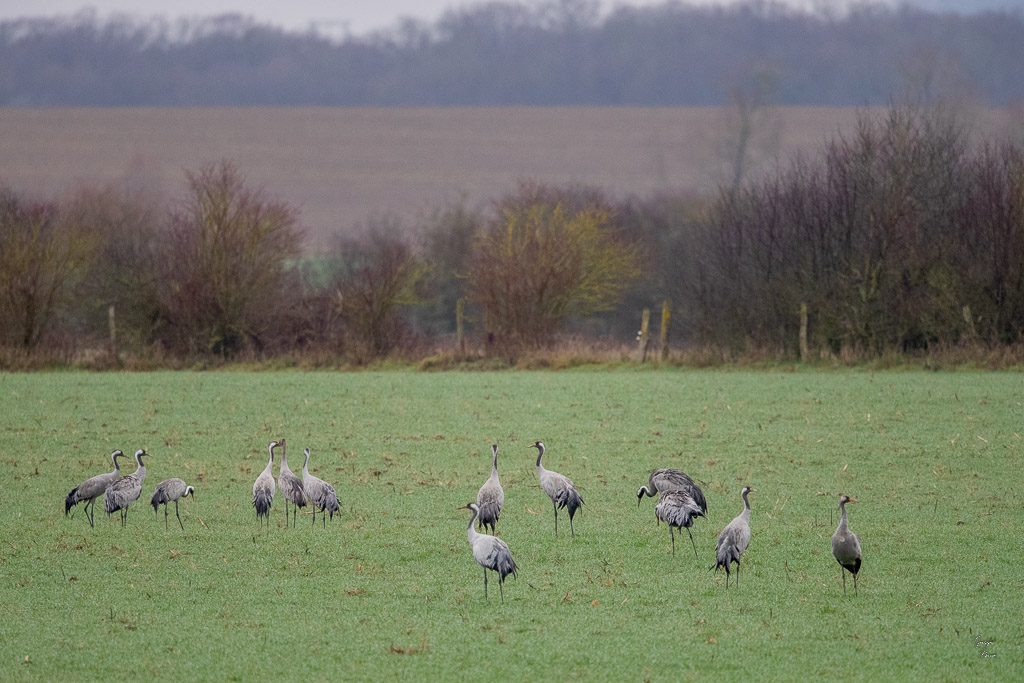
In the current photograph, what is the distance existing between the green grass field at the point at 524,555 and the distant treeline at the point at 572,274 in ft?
36.0

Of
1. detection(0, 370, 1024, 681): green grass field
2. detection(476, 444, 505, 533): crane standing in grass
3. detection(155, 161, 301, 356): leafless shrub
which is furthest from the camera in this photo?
detection(155, 161, 301, 356): leafless shrub

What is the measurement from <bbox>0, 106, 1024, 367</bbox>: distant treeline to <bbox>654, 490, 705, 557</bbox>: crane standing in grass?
762 inches

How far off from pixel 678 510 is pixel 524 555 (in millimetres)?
1531

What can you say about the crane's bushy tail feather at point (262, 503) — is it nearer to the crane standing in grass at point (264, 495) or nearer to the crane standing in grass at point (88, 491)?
the crane standing in grass at point (264, 495)

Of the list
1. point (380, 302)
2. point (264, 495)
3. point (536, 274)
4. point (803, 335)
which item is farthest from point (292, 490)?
point (536, 274)

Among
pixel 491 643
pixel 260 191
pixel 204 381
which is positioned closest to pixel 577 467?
pixel 491 643

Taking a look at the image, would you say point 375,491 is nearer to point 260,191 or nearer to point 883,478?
point 883,478

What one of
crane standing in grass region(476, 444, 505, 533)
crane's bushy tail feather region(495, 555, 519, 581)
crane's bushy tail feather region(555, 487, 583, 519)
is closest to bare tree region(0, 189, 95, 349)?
crane standing in grass region(476, 444, 505, 533)

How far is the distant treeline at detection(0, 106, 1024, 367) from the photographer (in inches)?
1125

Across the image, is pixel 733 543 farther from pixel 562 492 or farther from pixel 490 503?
pixel 490 503

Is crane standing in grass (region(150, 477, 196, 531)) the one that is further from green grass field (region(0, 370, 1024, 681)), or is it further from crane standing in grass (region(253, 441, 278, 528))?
crane standing in grass (region(253, 441, 278, 528))

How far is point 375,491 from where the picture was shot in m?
12.4

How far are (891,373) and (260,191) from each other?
20.9 metres

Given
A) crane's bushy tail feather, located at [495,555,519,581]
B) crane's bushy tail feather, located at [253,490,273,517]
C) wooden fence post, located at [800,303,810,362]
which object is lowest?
wooden fence post, located at [800,303,810,362]
